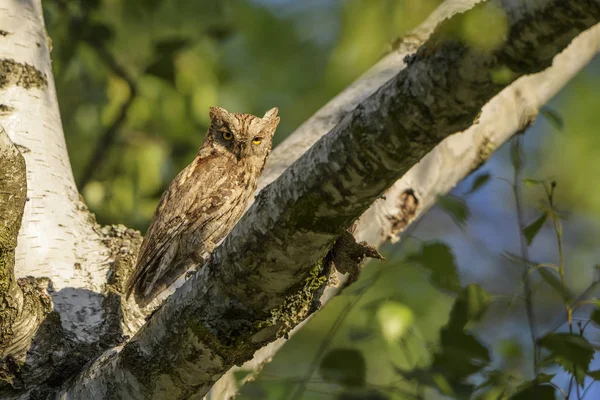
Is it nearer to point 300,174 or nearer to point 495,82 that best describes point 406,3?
point 495,82

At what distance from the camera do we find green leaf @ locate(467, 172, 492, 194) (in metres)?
2.46

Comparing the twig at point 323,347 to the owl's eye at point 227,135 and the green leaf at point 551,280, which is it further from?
the owl's eye at point 227,135

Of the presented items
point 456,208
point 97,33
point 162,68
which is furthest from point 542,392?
point 97,33

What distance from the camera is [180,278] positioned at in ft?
9.29

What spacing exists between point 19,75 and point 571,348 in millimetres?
2150

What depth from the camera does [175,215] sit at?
9.89 ft

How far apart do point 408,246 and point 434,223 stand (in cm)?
372

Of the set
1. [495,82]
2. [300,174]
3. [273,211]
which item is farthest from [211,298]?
[495,82]

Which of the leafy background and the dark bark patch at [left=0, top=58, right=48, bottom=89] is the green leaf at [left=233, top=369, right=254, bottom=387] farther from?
the dark bark patch at [left=0, top=58, right=48, bottom=89]

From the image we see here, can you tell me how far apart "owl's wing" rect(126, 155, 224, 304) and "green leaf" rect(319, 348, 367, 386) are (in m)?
0.73

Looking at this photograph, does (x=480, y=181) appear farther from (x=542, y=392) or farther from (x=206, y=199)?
(x=206, y=199)

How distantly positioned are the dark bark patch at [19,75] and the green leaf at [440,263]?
1.59 meters

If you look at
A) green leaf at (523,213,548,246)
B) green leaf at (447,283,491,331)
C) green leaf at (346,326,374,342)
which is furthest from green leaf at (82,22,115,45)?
green leaf at (523,213,548,246)

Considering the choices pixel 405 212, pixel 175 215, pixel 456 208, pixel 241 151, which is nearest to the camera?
pixel 456 208
